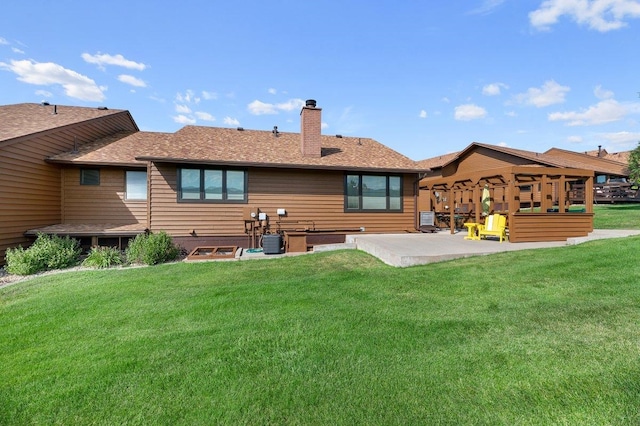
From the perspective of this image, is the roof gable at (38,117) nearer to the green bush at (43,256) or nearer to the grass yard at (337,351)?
the green bush at (43,256)

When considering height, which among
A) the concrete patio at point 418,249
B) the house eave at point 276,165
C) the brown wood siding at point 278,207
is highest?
the house eave at point 276,165

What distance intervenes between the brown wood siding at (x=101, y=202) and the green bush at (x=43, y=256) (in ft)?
6.44

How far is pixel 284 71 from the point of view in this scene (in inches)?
536

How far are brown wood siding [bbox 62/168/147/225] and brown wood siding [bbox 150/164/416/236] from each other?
191 cm

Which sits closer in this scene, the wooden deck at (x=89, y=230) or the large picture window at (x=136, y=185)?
the wooden deck at (x=89, y=230)

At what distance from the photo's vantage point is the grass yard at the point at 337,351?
2.20 meters

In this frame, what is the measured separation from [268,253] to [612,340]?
798 cm

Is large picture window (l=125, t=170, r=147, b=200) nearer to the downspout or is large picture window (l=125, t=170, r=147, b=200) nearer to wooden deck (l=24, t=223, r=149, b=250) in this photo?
wooden deck (l=24, t=223, r=149, b=250)

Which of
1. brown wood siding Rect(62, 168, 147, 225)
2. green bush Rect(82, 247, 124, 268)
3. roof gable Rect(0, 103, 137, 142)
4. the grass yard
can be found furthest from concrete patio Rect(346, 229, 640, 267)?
roof gable Rect(0, 103, 137, 142)

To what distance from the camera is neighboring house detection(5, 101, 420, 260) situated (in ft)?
32.1

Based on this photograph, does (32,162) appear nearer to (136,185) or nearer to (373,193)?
(136,185)

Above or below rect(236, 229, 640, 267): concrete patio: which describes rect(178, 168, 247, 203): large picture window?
above

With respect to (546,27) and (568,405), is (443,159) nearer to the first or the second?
(546,27)

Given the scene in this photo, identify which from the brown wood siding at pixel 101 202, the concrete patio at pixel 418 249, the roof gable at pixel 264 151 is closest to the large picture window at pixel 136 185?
the brown wood siding at pixel 101 202
